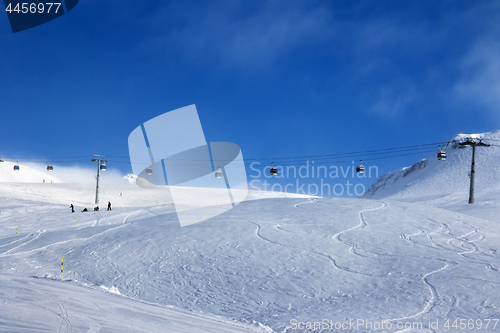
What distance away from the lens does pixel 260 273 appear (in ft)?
42.9

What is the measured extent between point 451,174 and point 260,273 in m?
109

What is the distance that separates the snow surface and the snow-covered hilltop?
71541 millimetres

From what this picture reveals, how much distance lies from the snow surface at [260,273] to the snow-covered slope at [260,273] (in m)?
0.06

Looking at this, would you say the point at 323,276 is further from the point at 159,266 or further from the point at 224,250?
the point at 159,266

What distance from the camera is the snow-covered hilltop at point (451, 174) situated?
90938 mm

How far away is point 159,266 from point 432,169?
397ft

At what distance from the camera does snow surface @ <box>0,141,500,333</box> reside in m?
8.15

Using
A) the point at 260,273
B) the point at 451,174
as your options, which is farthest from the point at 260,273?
the point at 451,174

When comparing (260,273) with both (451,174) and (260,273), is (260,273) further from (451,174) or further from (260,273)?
(451,174)

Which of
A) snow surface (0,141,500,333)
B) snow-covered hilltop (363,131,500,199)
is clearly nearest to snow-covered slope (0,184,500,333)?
snow surface (0,141,500,333)

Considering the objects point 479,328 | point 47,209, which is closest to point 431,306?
point 479,328

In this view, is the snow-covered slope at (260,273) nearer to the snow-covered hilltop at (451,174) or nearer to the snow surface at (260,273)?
the snow surface at (260,273)

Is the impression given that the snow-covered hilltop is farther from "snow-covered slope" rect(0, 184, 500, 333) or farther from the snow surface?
"snow-covered slope" rect(0, 184, 500, 333)

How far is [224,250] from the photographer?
15773 millimetres
